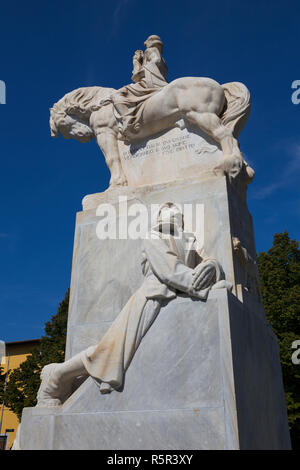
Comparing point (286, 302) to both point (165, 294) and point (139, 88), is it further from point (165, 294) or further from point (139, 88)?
point (165, 294)

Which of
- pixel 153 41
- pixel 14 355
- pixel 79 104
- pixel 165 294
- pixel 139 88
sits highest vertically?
pixel 14 355

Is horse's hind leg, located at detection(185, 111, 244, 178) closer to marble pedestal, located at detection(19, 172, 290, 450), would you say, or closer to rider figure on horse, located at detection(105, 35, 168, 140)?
marble pedestal, located at detection(19, 172, 290, 450)

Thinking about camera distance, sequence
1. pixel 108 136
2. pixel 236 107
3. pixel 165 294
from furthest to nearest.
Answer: pixel 108 136
pixel 236 107
pixel 165 294

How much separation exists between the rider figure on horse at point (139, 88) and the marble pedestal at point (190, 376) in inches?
78.3

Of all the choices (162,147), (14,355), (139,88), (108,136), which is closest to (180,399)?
(162,147)

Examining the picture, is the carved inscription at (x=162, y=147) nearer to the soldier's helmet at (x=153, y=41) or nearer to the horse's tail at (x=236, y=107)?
the horse's tail at (x=236, y=107)

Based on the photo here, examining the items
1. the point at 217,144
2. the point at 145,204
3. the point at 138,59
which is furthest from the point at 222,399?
the point at 138,59

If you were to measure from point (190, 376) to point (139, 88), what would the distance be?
5.33m

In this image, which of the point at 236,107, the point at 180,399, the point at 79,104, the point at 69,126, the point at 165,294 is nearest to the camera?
the point at 180,399

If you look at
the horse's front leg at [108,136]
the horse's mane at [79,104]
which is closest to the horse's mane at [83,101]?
the horse's mane at [79,104]

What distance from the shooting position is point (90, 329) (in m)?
6.36

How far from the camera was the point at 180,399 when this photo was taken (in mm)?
4672

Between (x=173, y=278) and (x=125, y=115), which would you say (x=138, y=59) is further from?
(x=173, y=278)
